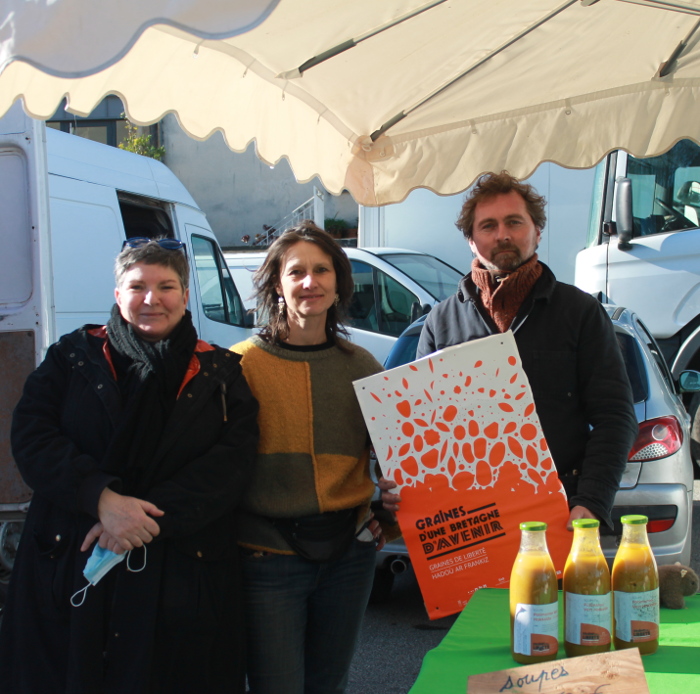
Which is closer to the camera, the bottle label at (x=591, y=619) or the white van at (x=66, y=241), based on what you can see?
the bottle label at (x=591, y=619)

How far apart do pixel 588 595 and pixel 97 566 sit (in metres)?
1.27

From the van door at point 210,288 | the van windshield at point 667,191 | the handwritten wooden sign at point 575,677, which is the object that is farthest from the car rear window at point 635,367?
the van door at point 210,288

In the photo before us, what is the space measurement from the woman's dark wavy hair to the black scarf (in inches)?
10.8

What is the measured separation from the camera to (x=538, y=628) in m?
1.66

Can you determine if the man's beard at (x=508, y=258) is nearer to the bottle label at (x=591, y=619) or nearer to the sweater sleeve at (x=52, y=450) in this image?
the bottle label at (x=591, y=619)

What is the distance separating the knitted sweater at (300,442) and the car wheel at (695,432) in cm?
487

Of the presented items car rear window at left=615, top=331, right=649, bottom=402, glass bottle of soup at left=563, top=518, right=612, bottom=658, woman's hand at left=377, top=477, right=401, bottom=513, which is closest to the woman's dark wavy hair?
woman's hand at left=377, top=477, right=401, bottom=513

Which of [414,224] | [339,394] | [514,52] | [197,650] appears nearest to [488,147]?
[514,52]

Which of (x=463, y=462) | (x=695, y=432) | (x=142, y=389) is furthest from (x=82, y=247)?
(x=695, y=432)

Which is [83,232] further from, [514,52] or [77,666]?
[77,666]

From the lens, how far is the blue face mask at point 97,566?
6.65 ft

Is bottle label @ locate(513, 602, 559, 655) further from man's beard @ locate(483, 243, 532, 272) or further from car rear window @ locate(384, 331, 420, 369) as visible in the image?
car rear window @ locate(384, 331, 420, 369)

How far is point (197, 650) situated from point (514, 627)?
0.96 meters

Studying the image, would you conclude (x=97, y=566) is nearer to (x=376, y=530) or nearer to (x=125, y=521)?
(x=125, y=521)
